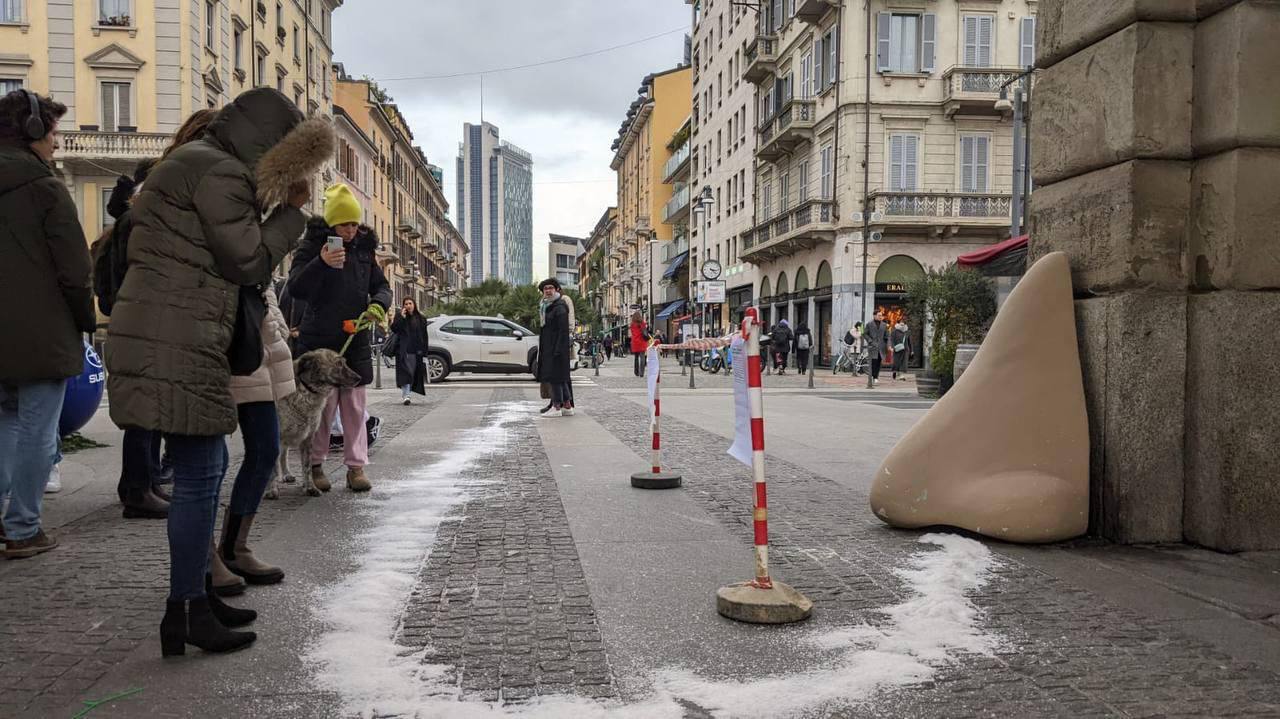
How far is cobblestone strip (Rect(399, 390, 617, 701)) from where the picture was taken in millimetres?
2945

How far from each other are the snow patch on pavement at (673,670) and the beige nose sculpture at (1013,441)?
0.92ft

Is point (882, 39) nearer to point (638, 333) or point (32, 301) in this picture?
point (638, 333)

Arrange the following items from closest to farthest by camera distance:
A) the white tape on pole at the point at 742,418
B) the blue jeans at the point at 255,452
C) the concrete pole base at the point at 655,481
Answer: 1. the blue jeans at the point at 255,452
2. the white tape on pole at the point at 742,418
3. the concrete pole base at the point at 655,481

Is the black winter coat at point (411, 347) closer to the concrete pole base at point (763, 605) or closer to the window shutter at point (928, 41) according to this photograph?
the concrete pole base at point (763, 605)

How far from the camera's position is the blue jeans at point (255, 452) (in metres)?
3.81

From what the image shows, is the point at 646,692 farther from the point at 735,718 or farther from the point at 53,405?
the point at 53,405

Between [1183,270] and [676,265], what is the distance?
5696 centimetres

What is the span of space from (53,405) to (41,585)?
1013 mm

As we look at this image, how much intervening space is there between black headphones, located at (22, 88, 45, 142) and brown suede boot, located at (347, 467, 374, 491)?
2.82 m

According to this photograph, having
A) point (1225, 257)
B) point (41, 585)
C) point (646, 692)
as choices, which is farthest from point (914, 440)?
point (41, 585)

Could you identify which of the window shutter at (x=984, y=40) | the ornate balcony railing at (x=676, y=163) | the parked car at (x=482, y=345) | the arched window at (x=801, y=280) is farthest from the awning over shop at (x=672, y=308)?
the parked car at (x=482, y=345)

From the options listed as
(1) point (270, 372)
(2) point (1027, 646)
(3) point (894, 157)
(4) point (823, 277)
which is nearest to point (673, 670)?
(2) point (1027, 646)

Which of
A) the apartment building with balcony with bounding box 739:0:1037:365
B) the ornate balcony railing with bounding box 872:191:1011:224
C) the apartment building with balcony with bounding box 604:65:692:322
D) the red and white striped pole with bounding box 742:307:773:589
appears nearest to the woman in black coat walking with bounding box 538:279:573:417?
the red and white striped pole with bounding box 742:307:773:589

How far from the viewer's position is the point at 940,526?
5047mm
